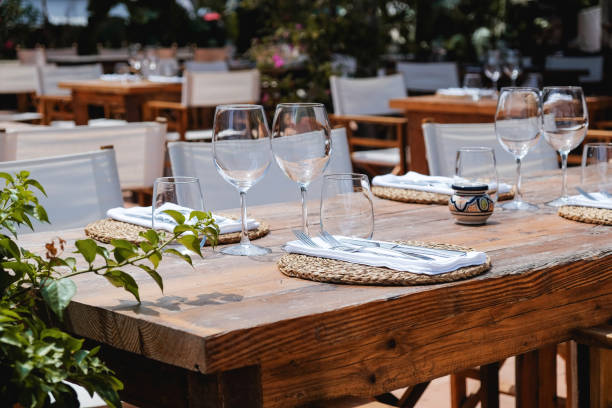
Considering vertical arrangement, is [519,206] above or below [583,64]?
below

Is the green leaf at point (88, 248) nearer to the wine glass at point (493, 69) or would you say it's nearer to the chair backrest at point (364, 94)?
the chair backrest at point (364, 94)

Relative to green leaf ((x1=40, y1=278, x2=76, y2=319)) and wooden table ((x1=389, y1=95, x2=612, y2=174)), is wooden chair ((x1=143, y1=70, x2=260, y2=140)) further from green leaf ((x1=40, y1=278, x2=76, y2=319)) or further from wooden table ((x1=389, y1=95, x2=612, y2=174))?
green leaf ((x1=40, y1=278, x2=76, y2=319))

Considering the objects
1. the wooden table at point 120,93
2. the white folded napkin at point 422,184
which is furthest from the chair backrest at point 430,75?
the white folded napkin at point 422,184

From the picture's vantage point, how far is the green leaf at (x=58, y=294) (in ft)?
3.25

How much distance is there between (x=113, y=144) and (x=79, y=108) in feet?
11.7

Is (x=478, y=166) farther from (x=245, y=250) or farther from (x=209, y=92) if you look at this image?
(x=209, y=92)

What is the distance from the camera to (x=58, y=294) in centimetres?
100

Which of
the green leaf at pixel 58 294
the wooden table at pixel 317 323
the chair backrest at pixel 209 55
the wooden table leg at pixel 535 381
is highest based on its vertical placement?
the chair backrest at pixel 209 55

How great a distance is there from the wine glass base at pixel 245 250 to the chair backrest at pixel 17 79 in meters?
5.95

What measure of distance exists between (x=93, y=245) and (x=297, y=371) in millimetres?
298

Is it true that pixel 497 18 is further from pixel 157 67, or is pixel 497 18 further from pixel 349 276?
pixel 349 276

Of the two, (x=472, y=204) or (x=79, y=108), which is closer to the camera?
(x=472, y=204)

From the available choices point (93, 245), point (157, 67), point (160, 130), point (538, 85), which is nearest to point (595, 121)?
point (538, 85)

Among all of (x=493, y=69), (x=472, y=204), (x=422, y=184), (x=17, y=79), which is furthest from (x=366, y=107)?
(x=472, y=204)
